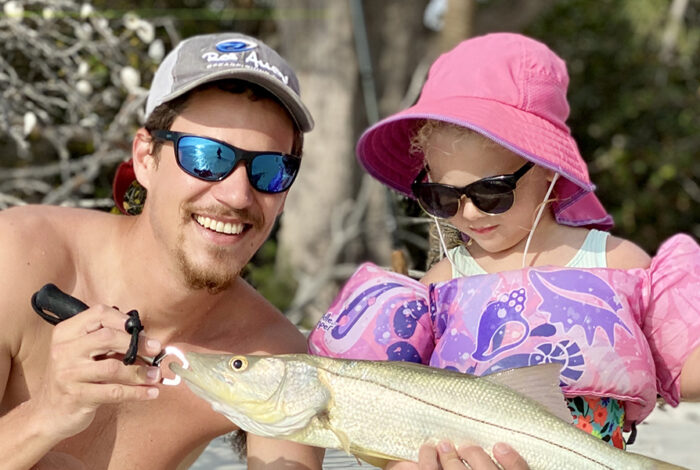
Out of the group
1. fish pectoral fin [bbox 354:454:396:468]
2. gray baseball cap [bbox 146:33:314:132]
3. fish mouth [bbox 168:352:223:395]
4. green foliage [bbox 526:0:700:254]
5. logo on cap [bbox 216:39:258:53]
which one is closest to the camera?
fish mouth [bbox 168:352:223:395]

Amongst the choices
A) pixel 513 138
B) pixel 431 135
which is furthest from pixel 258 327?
pixel 513 138

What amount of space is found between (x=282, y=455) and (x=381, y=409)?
0.93 meters

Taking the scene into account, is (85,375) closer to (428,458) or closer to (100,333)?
(100,333)

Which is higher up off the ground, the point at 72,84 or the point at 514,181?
the point at 514,181

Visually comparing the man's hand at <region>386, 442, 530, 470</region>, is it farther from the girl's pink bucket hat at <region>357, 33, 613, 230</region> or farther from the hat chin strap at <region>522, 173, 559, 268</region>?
the girl's pink bucket hat at <region>357, 33, 613, 230</region>

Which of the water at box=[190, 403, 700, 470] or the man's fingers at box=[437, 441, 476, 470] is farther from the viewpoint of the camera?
the water at box=[190, 403, 700, 470]

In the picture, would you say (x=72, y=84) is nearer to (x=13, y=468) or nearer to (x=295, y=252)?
(x=13, y=468)

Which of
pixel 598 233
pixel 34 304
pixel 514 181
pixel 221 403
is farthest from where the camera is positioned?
pixel 598 233

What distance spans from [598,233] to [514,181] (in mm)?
393

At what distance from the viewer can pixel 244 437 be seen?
3531mm

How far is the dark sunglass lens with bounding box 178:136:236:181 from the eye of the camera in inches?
119

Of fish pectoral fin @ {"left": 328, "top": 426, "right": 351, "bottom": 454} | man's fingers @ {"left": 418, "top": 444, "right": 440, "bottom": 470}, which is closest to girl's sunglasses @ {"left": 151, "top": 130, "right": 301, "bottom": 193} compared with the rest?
fish pectoral fin @ {"left": 328, "top": 426, "right": 351, "bottom": 454}

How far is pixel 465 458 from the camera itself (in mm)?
2430

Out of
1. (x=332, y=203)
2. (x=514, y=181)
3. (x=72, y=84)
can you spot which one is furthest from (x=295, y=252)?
(x=514, y=181)
